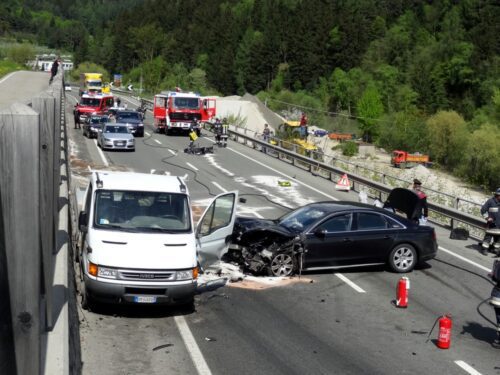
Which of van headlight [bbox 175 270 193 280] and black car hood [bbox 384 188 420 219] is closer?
van headlight [bbox 175 270 193 280]

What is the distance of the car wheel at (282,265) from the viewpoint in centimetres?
1357

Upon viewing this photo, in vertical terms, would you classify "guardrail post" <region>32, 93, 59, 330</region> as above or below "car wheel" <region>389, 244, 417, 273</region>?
above

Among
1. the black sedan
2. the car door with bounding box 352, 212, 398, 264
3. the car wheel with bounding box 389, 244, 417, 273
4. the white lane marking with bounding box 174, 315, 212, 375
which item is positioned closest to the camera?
the white lane marking with bounding box 174, 315, 212, 375

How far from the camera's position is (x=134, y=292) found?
1034cm

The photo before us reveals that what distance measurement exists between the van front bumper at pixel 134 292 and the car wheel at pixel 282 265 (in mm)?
3309

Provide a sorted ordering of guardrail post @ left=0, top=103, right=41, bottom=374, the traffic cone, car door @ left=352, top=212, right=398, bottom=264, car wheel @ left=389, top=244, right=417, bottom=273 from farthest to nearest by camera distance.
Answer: the traffic cone, car wheel @ left=389, top=244, right=417, bottom=273, car door @ left=352, top=212, right=398, bottom=264, guardrail post @ left=0, top=103, right=41, bottom=374

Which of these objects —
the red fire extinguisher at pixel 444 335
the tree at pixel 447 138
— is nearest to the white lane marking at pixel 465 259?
the red fire extinguisher at pixel 444 335

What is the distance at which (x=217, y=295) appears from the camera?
40.8 ft

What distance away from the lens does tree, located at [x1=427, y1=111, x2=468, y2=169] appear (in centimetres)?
7362

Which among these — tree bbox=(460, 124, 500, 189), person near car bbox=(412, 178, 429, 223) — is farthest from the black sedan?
tree bbox=(460, 124, 500, 189)

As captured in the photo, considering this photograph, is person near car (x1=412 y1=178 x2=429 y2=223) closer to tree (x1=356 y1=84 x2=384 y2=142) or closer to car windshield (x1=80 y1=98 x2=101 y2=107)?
car windshield (x1=80 y1=98 x2=101 y2=107)

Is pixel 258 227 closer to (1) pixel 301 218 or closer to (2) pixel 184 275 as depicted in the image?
(1) pixel 301 218

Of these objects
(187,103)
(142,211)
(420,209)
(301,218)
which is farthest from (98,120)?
(142,211)

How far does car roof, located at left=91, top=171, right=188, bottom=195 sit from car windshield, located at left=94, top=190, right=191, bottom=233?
0.12 meters
